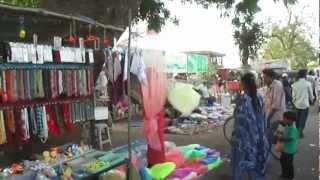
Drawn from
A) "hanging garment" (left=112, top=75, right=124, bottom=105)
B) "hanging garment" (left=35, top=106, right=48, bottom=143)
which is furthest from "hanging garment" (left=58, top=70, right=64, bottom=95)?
"hanging garment" (left=112, top=75, right=124, bottom=105)

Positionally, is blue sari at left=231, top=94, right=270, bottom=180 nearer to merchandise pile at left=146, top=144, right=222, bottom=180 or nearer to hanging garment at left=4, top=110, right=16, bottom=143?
merchandise pile at left=146, top=144, right=222, bottom=180

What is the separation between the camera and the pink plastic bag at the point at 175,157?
7.07 metres

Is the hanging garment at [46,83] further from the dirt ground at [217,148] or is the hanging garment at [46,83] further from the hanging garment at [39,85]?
the dirt ground at [217,148]

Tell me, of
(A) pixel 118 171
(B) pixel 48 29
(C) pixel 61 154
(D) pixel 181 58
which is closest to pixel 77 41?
(B) pixel 48 29

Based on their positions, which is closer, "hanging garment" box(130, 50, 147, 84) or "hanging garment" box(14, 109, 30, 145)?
"hanging garment" box(14, 109, 30, 145)

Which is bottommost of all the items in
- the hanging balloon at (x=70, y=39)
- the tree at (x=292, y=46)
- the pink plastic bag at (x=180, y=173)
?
the pink plastic bag at (x=180, y=173)

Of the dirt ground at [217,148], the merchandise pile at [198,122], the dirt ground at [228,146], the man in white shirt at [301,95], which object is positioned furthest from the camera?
the merchandise pile at [198,122]

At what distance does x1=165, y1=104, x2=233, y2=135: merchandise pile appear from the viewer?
12.3m

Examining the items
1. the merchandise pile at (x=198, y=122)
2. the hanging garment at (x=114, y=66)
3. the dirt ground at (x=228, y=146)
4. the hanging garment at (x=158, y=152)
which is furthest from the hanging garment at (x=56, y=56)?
the merchandise pile at (x=198, y=122)

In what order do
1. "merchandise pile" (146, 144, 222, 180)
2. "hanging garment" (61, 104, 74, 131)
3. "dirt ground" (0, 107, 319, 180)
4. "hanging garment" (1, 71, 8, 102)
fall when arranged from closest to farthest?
"hanging garment" (1, 71, 8, 102) < "merchandise pile" (146, 144, 222, 180) < "dirt ground" (0, 107, 319, 180) < "hanging garment" (61, 104, 74, 131)

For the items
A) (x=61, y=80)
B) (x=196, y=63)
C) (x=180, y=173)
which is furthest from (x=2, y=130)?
(x=196, y=63)

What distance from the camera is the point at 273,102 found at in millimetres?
7840

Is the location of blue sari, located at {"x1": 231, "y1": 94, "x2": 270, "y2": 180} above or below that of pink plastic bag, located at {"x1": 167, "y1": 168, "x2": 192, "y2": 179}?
above

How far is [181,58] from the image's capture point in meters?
14.9
